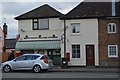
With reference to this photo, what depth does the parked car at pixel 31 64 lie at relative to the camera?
26.9 meters

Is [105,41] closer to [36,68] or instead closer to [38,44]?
[38,44]

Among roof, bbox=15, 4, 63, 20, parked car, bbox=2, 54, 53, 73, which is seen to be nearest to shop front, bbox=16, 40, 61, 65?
roof, bbox=15, 4, 63, 20

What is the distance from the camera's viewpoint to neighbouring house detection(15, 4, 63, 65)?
37469 millimetres

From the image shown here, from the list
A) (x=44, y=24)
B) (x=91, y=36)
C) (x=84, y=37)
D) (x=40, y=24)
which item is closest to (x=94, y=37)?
(x=91, y=36)

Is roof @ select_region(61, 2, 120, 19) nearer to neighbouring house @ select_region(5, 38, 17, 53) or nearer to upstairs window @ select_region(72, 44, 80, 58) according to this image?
upstairs window @ select_region(72, 44, 80, 58)

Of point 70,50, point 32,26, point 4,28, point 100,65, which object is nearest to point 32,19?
point 32,26

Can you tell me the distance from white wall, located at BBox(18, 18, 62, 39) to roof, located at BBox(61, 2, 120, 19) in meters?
2.57

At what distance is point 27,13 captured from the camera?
40156 millimetres

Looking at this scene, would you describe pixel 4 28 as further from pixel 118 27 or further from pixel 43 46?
pixel 118 27

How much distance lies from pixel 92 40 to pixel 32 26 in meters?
8.33

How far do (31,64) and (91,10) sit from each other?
11640 millimetres

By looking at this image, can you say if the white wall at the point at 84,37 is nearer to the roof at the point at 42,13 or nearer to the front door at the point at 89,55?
the front door at the point at 89,55

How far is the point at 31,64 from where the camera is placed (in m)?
27.1

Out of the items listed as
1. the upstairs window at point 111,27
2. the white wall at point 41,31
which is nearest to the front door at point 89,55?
the upstairs window at point 111,27
